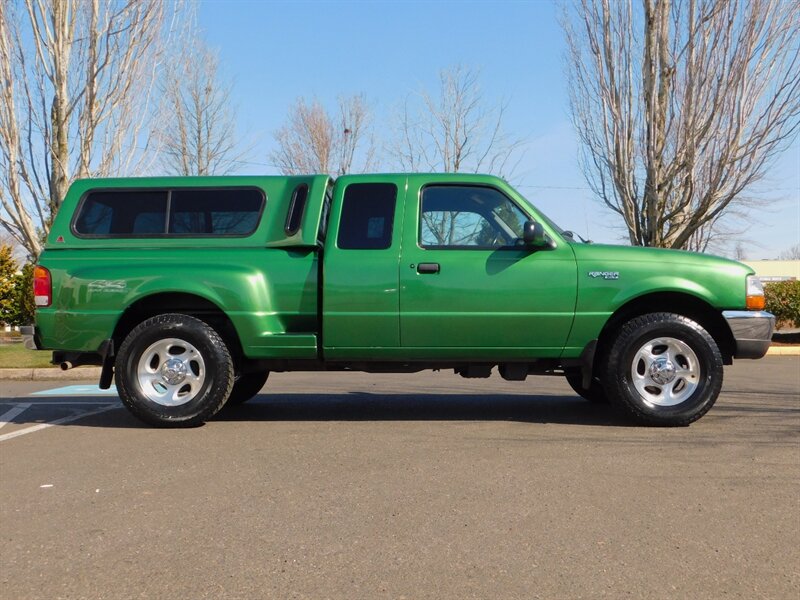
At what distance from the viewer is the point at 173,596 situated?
2.63 metres

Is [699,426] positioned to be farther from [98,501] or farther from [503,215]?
[98,501]

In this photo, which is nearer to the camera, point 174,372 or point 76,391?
point 174,372

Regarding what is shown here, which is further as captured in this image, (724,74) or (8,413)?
(724,74)

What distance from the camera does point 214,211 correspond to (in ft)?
19.7

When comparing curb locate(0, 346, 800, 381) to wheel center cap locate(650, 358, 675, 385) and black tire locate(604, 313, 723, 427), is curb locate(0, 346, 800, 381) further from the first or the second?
wheel center cap locate(650, 358, 675, 385)

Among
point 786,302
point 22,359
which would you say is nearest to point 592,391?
point 22,359

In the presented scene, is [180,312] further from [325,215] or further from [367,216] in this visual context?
[367,216]

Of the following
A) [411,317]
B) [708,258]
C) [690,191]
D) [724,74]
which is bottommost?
[411,317]

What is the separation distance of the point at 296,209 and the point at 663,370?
319cm

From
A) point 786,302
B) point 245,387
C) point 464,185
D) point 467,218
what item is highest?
point 464,185

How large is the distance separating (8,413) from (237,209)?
313 centimetres

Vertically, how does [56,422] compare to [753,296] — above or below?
below

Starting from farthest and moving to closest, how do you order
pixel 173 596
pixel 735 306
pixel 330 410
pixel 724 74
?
pixel 724 74
pixel 330 410
pixel 735 306
pixel 173 596

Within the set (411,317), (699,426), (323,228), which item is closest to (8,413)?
(323,228)
